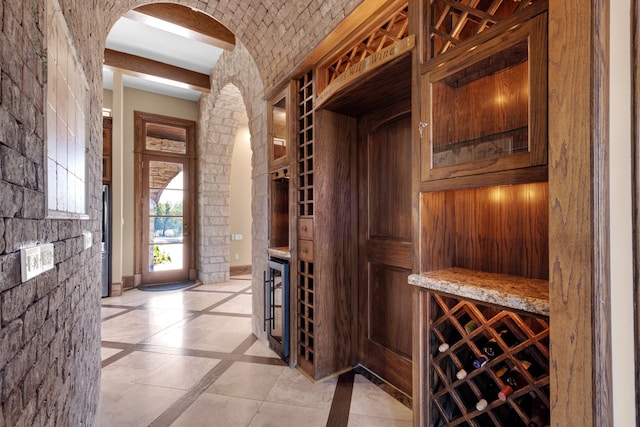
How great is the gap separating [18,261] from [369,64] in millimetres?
1713

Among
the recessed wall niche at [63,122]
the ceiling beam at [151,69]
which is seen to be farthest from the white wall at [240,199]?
the recessed wall niche at [63,122]

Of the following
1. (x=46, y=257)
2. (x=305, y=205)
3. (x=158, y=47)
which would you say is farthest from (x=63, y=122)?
(x=158, y=47)

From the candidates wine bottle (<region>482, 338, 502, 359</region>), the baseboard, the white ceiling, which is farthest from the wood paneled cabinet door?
the baseboard

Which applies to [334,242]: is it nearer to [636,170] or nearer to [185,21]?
[636,170]

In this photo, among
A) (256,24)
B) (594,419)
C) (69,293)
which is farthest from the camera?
(256,24)

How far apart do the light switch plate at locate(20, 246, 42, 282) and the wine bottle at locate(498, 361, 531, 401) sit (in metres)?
→ 1.56

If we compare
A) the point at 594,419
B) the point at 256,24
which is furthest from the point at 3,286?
the point at 256,24

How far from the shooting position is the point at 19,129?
0.75 meters

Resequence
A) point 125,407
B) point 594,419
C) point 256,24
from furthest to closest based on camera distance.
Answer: point 256,24
point 125,407
point 594,419

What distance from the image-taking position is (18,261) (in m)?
0.72

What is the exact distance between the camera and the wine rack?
44.5 inches

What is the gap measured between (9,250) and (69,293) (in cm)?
69

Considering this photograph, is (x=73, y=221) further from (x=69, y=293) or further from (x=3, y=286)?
(x=3, y=286)

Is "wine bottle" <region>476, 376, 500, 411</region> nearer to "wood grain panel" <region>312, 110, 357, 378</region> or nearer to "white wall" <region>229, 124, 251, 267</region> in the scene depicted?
"wood grain panel" <region>312, 110, 357, 378</region>
